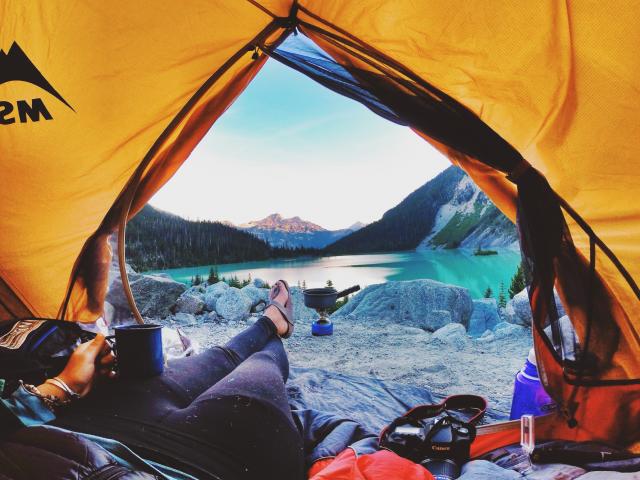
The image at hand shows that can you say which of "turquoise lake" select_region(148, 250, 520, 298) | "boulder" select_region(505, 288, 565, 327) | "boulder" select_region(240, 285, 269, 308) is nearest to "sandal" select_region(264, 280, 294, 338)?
"turquoise lake" select_region(148, 250, 520, 298)

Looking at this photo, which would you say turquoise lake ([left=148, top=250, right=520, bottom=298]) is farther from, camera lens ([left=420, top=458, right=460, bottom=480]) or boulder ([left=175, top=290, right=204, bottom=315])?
boulder ([left=175, top=290, right=204, bottom=315])

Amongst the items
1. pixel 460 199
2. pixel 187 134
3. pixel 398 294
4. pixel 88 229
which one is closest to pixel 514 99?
pixel 187 134

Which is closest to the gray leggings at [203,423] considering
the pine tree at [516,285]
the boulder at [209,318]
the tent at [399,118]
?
the tent at [399,118]

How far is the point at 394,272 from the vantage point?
14.3 meters

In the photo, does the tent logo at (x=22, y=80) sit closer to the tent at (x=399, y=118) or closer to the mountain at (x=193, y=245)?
the tent at (x=399, y=118)

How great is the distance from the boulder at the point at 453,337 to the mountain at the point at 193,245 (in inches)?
322

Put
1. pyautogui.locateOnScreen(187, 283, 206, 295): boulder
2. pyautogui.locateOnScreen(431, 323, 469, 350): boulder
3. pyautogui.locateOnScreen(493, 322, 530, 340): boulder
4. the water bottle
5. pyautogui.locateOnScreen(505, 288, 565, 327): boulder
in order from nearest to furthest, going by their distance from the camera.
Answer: the water bottle < pyautogui.locateOnScreen(431, 323, 469, 350): boulder < pyautogui.locateOnScreen(493, 322, 530, 340): boulder < pyautogui.locateOnScreen(505, 288, 565, 327): boulder < pyautogui.locateOnScreen(187, 283, 206, 295): boulder

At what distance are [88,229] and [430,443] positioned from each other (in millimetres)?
1917

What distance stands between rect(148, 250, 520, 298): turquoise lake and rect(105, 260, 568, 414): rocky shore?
47 centimetres

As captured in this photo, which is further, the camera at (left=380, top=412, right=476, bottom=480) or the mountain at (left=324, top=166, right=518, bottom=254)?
the mountain at (left=324, top=166, right=518, bottom=254)

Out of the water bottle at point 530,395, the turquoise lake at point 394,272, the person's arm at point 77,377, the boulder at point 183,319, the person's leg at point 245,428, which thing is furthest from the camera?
the turquoise lake at point 394,272

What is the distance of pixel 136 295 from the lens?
17.5 ft

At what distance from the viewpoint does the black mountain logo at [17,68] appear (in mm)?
1639

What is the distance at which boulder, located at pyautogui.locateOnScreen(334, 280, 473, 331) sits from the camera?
4.92m
